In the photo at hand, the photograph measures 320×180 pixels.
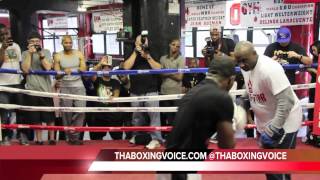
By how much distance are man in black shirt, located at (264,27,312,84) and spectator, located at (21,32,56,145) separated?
2.82m

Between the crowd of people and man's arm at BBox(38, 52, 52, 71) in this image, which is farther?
man's arm at BBox(38, 52, 52, 71)

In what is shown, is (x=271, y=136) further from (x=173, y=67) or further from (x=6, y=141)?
(x=6, y=141)

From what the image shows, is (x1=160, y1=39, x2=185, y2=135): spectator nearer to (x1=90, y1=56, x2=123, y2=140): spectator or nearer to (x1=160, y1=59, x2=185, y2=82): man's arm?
(x1=160, y1=59, x2=185, y2=82): man's arm

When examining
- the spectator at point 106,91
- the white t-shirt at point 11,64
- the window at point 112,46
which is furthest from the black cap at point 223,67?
the window at point 112,46

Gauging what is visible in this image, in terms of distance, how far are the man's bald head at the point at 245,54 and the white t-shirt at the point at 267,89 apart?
0.24 feet

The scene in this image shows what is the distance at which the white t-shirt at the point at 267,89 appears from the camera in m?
2.79

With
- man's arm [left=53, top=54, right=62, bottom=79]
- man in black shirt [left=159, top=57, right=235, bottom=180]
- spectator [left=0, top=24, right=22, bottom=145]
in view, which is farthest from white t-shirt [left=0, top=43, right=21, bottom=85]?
man in black shirt [left=159, top=57, right=235, bottom=180]

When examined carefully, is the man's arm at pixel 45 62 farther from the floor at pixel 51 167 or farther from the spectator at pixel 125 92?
the floor at pixel 51 167

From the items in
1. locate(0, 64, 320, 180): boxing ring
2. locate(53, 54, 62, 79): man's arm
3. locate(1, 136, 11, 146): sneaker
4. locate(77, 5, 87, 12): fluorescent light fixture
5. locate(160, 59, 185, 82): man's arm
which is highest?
locate(77, 5, 87, 12): fluorescent light fixture

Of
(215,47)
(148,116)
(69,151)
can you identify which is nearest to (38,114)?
(69,151)

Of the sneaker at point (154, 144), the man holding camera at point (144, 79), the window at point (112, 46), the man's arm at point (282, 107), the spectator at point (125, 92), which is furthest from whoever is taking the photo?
the window at point (112, 46)

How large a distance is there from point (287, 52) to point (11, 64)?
3.44 metres

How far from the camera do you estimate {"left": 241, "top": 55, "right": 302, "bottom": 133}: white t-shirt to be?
9.14 feet

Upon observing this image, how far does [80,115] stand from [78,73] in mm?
581
